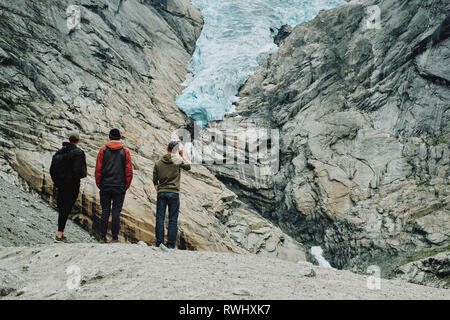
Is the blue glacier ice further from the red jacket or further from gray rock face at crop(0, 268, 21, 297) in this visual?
gray rock face at crop(0, 268, 21, 297)

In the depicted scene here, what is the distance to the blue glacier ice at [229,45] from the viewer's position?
2477 cm

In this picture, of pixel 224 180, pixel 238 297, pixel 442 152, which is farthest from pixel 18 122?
pixel 442 152

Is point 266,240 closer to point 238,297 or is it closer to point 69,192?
point 69,192

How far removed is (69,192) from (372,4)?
22282 millimetres

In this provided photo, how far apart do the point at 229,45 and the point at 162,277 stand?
2793 centimetres

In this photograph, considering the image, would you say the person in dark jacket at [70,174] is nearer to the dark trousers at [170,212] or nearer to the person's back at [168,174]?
the person's back at [168,174]

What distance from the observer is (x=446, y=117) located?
17.9 m

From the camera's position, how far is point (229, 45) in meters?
30.1

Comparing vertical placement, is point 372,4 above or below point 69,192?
above

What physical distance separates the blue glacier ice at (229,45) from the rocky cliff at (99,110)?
172cm

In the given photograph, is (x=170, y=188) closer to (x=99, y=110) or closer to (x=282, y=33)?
(x=99, y=110)

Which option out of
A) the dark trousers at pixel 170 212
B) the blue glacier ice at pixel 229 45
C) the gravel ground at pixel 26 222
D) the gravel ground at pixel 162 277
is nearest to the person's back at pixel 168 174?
the dark trousers at pixel 170 212

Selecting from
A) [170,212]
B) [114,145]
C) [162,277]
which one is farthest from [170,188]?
[162,277]

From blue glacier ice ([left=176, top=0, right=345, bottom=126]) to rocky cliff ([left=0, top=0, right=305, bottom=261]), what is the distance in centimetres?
172
